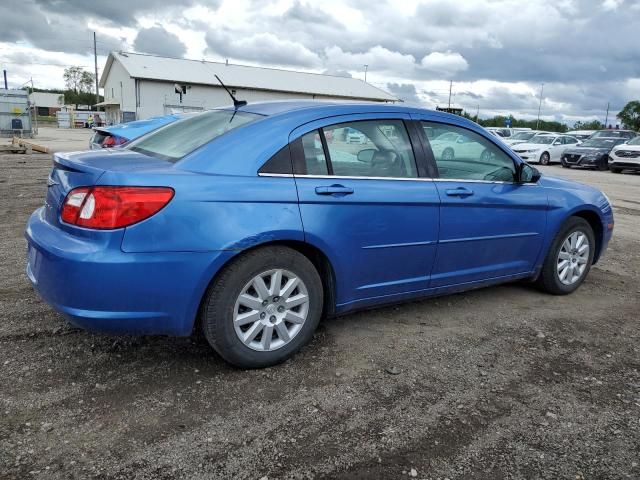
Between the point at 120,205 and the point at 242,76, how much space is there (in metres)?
47.3

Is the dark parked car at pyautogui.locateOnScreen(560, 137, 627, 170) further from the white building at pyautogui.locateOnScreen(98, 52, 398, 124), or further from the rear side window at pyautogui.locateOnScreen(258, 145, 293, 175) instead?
the rear side window at pyautogui.locateOnScreen(258, 145, 293, 175)

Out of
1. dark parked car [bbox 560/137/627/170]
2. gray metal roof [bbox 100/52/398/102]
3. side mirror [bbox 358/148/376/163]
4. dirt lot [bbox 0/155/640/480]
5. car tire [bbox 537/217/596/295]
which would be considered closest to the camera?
dirt lot [bbox 0/155/640/480]

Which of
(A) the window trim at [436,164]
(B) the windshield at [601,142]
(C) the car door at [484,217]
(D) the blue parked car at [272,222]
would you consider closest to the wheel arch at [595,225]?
(C) the car door at [484,217]

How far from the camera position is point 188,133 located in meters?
3.73

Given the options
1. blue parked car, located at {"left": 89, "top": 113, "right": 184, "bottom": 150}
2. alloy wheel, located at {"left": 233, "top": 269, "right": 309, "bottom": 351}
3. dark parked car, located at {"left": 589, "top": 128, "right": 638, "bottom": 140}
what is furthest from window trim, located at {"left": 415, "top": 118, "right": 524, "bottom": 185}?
dark parked car, located at {"left": 589, "top": 128, "right": 638, "bottom": 140}

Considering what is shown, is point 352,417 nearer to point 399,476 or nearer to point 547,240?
point 399,476

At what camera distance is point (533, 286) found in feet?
16.9

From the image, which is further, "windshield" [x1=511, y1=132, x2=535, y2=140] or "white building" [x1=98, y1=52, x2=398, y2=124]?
"white building" [x1=98, y1=52, x2=398, y2=124]

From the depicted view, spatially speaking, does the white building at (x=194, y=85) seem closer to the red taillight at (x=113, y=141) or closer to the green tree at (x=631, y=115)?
the green tree at (x=631, y=115)

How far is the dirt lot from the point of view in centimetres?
251

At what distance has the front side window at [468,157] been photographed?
4039 millimetres

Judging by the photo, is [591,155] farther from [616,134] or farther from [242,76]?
[242,76]

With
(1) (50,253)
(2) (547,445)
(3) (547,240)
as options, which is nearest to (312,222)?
(1) (50,253)

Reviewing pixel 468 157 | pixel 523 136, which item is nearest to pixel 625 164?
pixel 523 136
